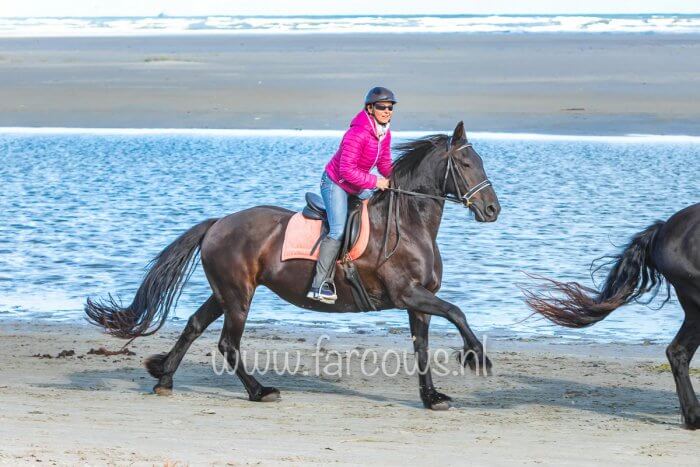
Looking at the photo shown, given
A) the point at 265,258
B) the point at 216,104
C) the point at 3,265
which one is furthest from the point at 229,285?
the point at 216,104

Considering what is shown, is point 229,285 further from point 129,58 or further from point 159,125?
point 129,58

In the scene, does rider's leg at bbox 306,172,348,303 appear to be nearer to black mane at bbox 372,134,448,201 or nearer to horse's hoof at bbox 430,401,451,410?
black mane at bbox 372,134,448,201

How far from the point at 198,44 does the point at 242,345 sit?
55.5 m

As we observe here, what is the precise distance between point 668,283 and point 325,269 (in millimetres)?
2321

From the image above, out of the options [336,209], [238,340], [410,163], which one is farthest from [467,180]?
[238,340]

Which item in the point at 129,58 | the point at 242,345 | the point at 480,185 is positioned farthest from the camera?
the point at 129,58

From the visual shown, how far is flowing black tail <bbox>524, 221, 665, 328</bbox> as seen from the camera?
8352mm

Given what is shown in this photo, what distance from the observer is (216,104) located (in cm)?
3200

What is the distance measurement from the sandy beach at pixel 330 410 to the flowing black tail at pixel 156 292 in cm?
48

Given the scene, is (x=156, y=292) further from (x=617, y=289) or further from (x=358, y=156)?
(x=617, y=289)

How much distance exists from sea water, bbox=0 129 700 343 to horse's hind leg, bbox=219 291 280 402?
2848mm

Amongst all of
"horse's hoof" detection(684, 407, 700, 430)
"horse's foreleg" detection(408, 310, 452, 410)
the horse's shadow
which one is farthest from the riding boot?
"horse's hoof" detection(684, 407, 700, 430)

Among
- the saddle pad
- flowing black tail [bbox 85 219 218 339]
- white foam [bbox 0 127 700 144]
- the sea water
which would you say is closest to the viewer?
the saddle pad

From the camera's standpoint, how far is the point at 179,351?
887 centimetres
